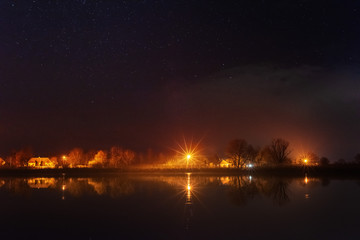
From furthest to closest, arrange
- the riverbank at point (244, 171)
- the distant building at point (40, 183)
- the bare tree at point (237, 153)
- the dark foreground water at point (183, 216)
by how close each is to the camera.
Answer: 1. the bare tree at point (237, 153)
2. the riverbank at point (244, 171)
3. the distant building at point (40, 183)
4. the dark foreground water at point (183, 216)

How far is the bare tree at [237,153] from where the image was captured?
374 ft

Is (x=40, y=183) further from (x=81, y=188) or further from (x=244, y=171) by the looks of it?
(x=244, y=171)

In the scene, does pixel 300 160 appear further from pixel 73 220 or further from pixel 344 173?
pixel 73 220

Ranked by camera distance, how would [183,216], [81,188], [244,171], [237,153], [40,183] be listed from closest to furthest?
[183,216] < [81,188] < [40,183] < [244,171] < [237,153]

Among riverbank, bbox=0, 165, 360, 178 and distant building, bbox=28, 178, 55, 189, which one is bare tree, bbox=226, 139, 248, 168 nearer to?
riverbank, bbox=0, 165, 360, 178

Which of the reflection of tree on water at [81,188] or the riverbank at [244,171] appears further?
the riverbank at [244,171]

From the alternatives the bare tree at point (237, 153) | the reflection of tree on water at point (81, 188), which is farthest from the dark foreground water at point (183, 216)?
the bare tree at point (237, 153)

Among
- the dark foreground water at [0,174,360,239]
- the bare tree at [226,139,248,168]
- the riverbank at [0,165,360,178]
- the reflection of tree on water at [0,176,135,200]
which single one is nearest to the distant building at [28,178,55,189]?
the reflection of tree on water at [0,176,135,200]

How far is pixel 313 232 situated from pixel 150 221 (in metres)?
9.58

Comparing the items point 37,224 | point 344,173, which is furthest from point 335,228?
point 344,173

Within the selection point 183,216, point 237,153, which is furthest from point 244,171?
point 183,216

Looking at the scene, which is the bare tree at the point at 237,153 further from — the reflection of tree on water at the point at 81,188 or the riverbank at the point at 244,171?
the reflection of tree on water at the point at 81,188

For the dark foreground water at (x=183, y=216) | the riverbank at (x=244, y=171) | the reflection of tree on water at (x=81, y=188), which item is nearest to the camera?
the dark foreground water at (x=183, y=216)

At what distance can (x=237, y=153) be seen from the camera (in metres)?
114
